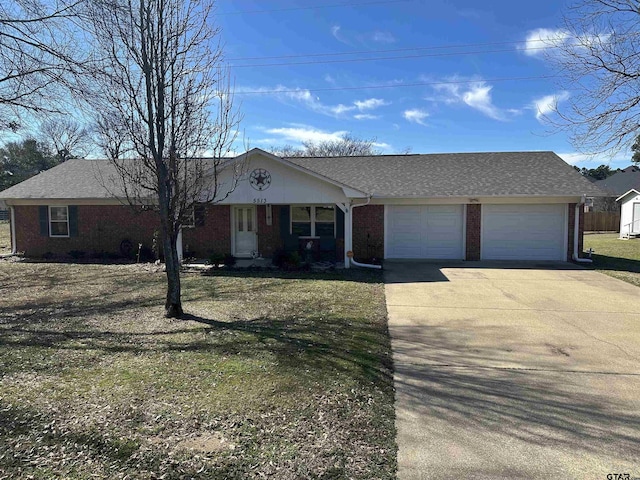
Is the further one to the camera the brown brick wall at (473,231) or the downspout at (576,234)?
the brown brick wall at (473,231)

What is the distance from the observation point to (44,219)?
15.9 m

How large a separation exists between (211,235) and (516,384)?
12.5m

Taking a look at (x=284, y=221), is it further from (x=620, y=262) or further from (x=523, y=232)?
(x=620, y=262)

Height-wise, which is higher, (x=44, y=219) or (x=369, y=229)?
(x=44, y=219)

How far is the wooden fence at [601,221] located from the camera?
108ft

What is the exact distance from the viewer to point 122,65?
6438 mm

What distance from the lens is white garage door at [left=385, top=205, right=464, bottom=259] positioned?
14992 mm

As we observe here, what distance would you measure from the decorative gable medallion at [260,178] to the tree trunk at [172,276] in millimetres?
6145

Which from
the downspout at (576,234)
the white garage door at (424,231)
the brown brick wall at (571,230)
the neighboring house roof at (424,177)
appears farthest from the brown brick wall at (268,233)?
the downspout at (576,234)

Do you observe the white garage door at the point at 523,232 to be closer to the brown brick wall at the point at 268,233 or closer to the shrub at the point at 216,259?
the brown brick wall at the point at 268,233

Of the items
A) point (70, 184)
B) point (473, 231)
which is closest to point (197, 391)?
point (473, 231)

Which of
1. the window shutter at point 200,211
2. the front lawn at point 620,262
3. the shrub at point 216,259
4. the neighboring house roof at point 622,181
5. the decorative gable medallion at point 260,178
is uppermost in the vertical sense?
the neighboring house roof at point 622,181

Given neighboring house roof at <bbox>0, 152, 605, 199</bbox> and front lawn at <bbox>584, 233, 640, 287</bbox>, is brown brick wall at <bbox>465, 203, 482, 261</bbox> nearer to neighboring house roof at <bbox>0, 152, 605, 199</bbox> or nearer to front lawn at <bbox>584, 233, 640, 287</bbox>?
neighboring house roof at <bbox>0, 152, 605, 199</bbox>

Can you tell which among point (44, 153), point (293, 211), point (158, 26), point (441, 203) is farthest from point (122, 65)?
point (44, 153)
